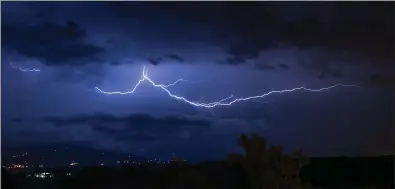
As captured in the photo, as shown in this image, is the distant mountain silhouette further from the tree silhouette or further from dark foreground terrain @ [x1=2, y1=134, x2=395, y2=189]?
the tree silhouette

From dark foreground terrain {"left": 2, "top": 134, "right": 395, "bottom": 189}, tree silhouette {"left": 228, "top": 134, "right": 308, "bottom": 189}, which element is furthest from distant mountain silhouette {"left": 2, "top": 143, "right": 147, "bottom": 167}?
tree silhouette {"left": 228, "top": 134, "right": 308, "bottom": 189}

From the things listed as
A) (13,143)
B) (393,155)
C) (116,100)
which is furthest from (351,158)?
(13,143)

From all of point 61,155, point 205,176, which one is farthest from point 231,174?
point 61,155

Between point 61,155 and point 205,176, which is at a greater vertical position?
point 61,155

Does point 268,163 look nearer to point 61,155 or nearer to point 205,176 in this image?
point 205,176

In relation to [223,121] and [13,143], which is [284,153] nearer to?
[223,121]

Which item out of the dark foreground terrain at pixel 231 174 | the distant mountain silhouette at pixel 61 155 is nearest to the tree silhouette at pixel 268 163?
the dark foreground terrain at pixel 231 174
